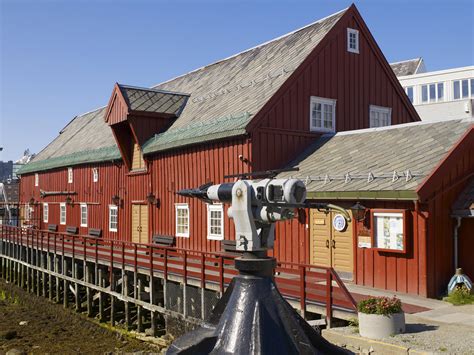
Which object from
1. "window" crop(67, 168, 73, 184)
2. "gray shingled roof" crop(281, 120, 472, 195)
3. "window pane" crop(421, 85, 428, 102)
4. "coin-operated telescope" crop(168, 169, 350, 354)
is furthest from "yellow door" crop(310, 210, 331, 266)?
"window pane" crop(421, 85, 428, 102)

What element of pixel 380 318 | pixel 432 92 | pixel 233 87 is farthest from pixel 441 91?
pixel 380 318

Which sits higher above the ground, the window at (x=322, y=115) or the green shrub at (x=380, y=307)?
the window at (x=322, y=115)

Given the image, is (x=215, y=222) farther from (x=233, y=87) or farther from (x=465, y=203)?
(x=465, y=203)

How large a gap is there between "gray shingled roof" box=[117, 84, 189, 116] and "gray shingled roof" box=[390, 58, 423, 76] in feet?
91.2

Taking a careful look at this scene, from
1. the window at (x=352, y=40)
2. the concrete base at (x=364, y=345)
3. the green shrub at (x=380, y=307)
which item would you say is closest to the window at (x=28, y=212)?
the window at (x=352, y=40)

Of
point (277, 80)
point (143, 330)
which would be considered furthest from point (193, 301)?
point (277, 80)

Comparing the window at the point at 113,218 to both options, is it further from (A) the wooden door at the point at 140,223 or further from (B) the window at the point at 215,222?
(B) the window at the point at 215,222

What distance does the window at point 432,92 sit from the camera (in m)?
40.3

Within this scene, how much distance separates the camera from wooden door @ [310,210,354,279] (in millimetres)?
14008

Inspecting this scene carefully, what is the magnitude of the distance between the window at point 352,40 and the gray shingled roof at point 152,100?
769 cm

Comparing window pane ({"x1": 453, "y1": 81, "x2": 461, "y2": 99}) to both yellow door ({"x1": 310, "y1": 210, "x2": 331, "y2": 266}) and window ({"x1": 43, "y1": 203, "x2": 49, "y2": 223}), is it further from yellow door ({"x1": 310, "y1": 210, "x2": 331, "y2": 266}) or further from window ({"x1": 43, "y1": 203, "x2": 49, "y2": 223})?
window ({"x1": 43, "y1": 203, "x2": 49, "y2": 223})

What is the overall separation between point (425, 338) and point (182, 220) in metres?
12.7

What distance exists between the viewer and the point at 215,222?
18266mm

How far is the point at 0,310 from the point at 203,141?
11.5 metres
